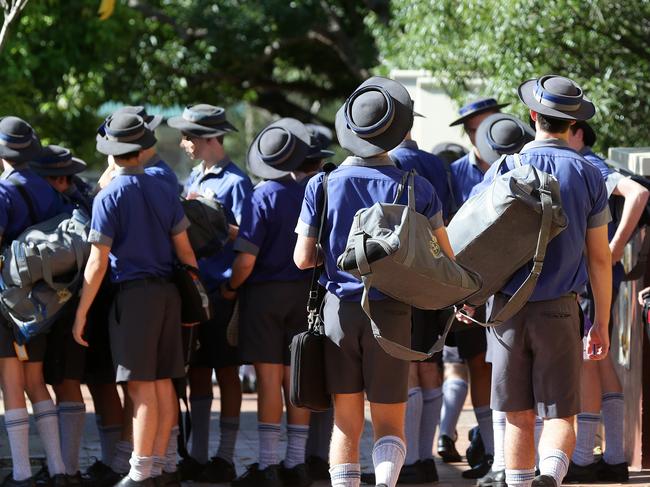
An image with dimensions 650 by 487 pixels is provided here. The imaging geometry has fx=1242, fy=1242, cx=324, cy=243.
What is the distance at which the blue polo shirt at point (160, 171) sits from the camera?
725 cm

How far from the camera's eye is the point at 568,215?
5.62 metres

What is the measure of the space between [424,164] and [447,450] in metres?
1.99

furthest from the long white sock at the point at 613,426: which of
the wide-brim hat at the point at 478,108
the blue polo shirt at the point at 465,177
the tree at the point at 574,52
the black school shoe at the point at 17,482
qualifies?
the black school shoe at the point at 17,482

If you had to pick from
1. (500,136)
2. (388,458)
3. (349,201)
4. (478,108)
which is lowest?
(388,458)

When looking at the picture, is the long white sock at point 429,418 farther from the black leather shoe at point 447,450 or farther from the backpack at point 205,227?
the backpack at point 205,227

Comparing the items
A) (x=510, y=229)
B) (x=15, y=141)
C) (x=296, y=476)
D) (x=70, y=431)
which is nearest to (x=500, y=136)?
(x=510, y=229)

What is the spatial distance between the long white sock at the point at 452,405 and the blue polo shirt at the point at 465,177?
132cm

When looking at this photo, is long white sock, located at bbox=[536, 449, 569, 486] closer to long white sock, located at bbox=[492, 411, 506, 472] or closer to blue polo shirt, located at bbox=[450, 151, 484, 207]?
long white sock, located at bbox=[492, 411, 506, 472]

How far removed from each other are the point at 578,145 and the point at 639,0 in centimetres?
339

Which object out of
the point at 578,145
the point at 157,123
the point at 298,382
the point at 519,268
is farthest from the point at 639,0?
the point at 298,382

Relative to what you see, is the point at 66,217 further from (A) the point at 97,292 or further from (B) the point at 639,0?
(B) the point at 639,0

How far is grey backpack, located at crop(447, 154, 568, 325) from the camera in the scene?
212 inches

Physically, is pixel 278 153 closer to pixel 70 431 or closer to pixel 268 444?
pixel 268 444

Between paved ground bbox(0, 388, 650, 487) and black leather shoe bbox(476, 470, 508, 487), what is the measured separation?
281mm
